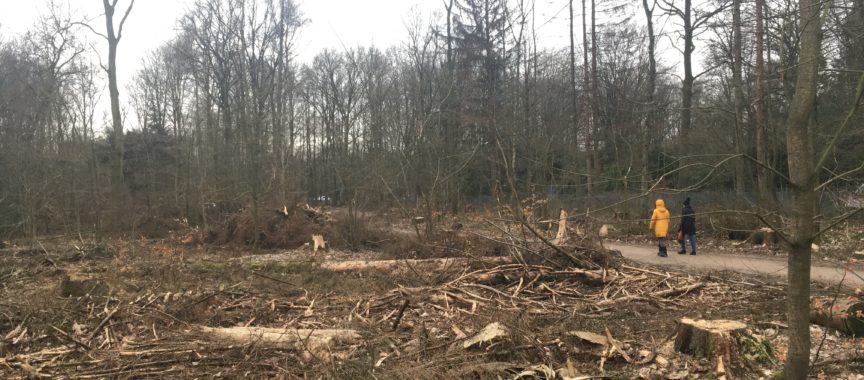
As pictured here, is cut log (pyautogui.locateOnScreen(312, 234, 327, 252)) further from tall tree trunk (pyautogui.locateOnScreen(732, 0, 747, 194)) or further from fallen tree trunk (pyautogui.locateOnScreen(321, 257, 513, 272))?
tall tree trunk (pyautogui.locateOnScreen(732, 0, 747, 194))

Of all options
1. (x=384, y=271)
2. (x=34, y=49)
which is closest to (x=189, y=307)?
(x=384, y=271)

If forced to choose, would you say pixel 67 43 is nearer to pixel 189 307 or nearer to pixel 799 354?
pixel 189 307

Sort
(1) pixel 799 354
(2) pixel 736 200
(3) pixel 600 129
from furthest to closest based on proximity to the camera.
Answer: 1. (3) pixel 600 129
2. (2) pixel 736 200
3. (1) pixel 799 354

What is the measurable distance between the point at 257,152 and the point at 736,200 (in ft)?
55.9

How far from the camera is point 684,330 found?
5.19 metres

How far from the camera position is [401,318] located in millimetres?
6840

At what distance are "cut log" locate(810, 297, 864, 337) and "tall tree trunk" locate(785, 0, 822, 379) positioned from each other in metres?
2.47

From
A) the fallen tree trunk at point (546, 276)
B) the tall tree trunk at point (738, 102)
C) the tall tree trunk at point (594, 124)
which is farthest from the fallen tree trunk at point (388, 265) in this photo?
the tall tree trunk at point (594, 124)

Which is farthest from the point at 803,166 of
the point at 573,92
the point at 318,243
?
the point at 573,92

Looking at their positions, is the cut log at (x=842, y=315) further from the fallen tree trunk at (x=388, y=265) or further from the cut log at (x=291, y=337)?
the fallen tree trunk at (x=388, y=265)

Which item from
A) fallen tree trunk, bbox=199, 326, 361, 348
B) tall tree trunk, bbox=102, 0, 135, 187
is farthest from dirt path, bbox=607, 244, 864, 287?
tall tree trunk, bbox=102, 0, 135, 187

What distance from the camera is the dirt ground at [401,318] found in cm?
496

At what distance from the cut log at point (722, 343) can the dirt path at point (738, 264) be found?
4.36m

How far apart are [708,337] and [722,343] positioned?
13cm
